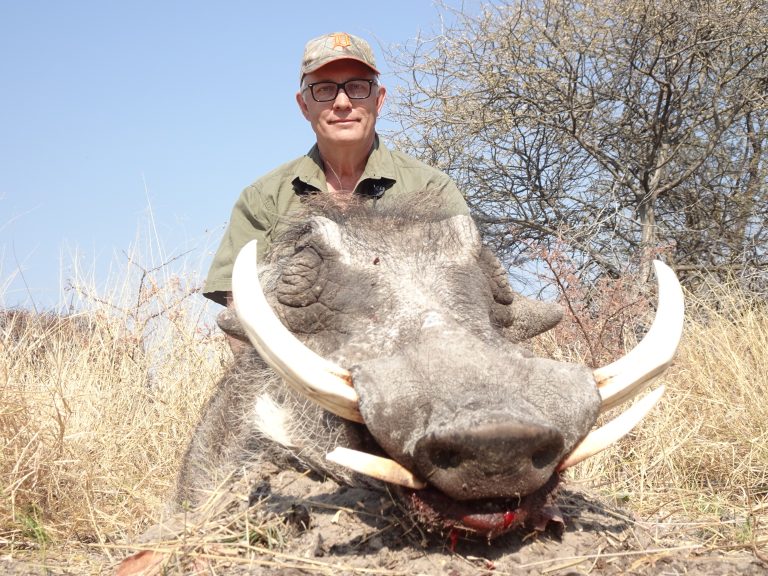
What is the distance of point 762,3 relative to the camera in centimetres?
940

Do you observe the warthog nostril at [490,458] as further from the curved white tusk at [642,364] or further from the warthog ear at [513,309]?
the warthog ear at [513,309]

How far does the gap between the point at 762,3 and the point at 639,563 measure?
9.03 metres

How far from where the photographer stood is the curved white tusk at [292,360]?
6.77 ft

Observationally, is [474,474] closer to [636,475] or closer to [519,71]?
[636,475]

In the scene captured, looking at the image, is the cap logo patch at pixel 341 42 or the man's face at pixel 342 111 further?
the man's face at pixel 342 111

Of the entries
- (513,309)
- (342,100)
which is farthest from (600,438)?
(342,100)

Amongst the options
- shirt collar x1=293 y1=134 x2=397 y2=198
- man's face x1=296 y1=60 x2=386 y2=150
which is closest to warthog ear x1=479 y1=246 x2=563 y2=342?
shirt collar x1=293 y1=134 x2=397 y2=198

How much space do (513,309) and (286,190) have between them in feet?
6.10

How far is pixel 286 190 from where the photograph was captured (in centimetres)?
457

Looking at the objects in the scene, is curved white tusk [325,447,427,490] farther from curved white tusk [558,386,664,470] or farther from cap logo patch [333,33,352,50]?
cap logo patch [333,33,352,50]

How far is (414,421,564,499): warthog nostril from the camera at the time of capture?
→ 176 centimetres

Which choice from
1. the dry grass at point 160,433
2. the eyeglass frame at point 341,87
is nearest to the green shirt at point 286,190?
the eyeglass frame at point 341,87

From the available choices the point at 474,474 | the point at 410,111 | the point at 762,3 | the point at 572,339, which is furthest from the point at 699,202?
the point at 474,474

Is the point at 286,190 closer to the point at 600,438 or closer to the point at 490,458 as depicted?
the point at 600,438
